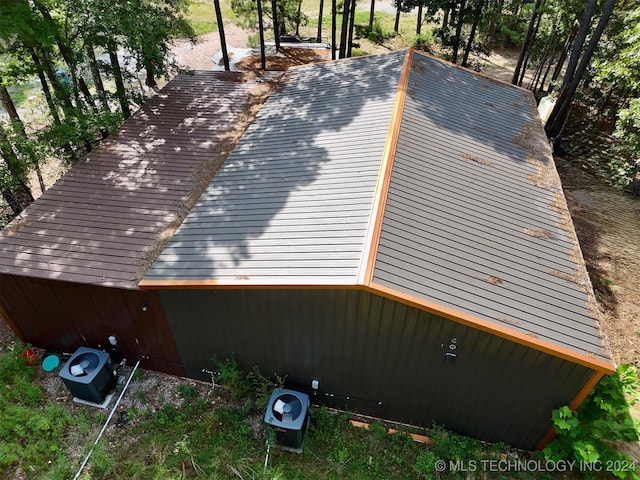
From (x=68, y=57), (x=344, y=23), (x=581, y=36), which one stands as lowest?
(x=344, y=23)

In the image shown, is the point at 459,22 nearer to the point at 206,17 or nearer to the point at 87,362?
the point at 87,362

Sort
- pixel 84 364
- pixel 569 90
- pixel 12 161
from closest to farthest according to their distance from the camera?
pixel 84 364 → pixel 12 161 → pixel 569 90

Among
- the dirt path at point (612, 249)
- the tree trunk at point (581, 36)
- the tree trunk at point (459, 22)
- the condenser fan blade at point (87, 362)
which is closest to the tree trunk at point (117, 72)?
the condenser fan blade at point (87, 362)

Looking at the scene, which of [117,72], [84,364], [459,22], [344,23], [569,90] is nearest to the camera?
[84,364]

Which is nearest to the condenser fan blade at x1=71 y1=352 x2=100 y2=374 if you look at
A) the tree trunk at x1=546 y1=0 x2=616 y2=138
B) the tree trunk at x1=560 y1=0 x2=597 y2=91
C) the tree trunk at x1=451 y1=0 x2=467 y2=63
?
the tree trunk at x1=560 y1=0 x2=597 y2=91

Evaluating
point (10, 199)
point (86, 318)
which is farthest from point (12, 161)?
point (86, 318)

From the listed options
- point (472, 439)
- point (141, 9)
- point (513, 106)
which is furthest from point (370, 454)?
point (141, 9)

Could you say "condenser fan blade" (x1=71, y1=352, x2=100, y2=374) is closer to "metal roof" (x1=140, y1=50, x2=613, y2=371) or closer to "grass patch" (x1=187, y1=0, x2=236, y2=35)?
"metal roof" (x1=140, y1=50, x2=613, y2=371)
